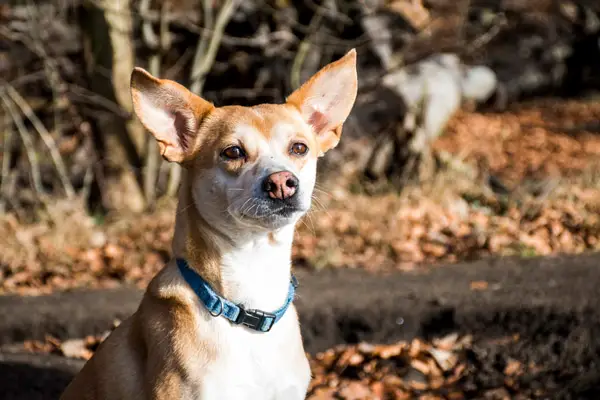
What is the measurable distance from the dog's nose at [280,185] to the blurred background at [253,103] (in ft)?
8.23

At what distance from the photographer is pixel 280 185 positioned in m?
3.11

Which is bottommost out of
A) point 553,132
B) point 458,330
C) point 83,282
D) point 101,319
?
point 553,132

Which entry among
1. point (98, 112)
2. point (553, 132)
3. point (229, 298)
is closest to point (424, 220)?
A: point (98, 112)

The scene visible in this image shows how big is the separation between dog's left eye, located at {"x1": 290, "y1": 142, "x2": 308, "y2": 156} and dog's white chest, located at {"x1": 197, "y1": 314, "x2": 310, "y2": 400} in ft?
2.42

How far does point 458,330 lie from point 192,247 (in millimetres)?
2789

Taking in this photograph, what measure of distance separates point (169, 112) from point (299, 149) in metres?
0.62

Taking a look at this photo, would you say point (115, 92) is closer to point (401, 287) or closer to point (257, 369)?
point (401, 287)

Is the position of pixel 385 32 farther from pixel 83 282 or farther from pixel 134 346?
pixel 134 346

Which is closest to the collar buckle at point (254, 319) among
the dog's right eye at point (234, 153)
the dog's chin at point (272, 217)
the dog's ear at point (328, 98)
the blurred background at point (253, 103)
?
the dog's chin at point (272, 217)

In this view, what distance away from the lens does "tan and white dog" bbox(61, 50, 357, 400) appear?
123 inches

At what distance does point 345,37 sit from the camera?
10477 millimetres

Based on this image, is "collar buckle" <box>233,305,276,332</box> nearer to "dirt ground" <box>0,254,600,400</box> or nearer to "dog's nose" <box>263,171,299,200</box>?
"dog's nose" <box>263,171,299,200</box>

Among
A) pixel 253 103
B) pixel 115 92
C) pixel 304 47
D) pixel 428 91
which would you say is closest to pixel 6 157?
pixel 115 92

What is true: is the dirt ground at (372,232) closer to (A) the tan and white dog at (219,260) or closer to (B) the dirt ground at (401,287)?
(B) the dirt ground at (401,287)
